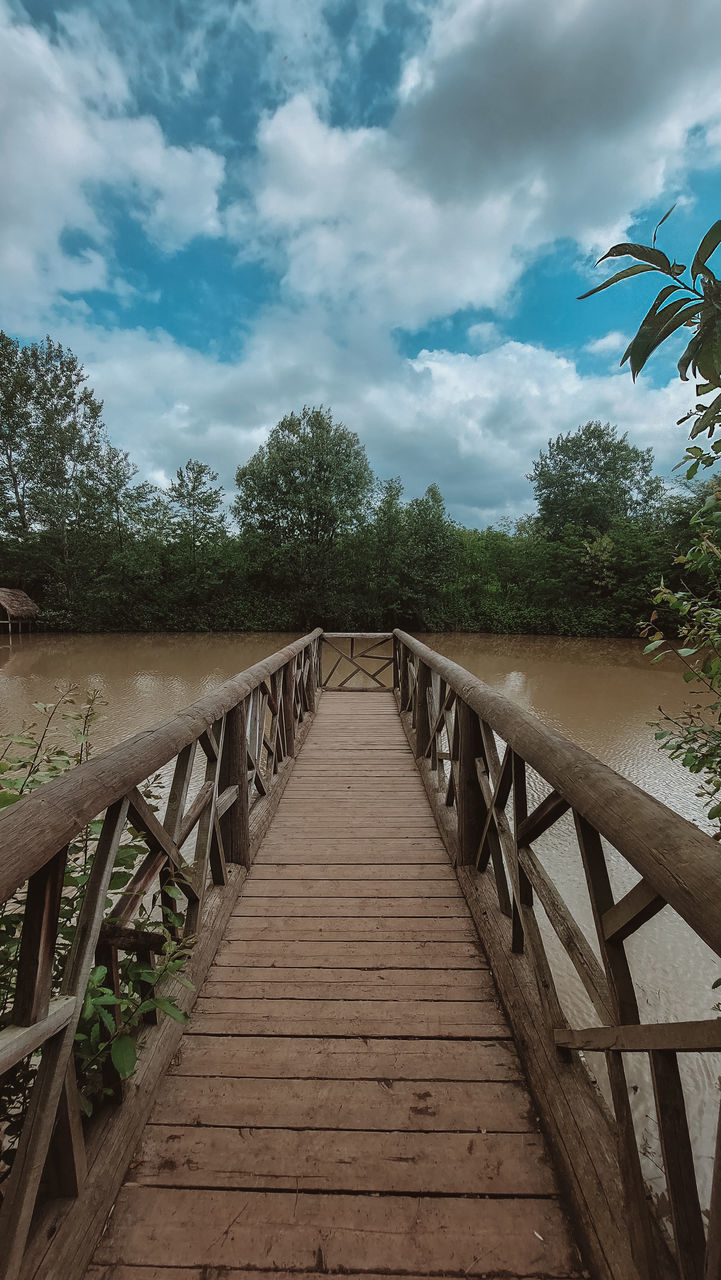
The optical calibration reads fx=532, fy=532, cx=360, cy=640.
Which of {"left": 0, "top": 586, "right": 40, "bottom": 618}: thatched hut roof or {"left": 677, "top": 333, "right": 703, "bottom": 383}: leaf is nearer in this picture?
{"left": 677, "top": 333, "right": 703, "bottom": 383}: leaf

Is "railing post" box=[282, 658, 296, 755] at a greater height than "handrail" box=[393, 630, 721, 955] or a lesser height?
lesser

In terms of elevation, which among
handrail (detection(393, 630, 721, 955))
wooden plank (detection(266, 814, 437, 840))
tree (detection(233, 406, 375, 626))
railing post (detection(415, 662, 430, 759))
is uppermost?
tree (detection(233, 406, 375, 626))

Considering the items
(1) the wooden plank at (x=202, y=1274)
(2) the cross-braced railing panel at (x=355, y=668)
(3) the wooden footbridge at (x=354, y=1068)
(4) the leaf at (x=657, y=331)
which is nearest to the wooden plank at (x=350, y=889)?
(3) the wooden footbridge at (x=354, y=1068)

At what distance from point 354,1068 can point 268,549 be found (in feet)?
63.8

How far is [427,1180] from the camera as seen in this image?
3.27ft

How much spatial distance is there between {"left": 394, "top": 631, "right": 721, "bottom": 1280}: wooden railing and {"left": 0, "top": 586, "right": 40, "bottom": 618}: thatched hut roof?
Answer: 63.5 ft

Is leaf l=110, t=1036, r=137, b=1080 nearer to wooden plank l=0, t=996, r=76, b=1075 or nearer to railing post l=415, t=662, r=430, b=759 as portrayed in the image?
wooden plank l=0, t=996, r=76, b=1075

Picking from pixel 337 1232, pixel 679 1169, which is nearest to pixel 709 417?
pixel 679 1169

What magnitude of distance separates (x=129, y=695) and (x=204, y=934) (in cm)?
779

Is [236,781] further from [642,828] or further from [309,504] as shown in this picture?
[309,504]

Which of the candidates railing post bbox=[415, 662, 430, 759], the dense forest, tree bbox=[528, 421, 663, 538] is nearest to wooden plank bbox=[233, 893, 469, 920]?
railing post bbox=[415, 662, 430, 759]

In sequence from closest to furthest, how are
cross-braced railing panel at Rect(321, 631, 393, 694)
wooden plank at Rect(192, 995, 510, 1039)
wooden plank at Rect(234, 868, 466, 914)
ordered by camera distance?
wooden plank at Rect(192, 995, 510, 1039) → wooden plank at Rect(234, 868, 466, 914) → cross-braced railing panel at Rect(321, 631, 393, 694)

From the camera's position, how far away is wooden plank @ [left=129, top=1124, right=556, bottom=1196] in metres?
0.99

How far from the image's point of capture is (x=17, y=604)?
17.8 m
